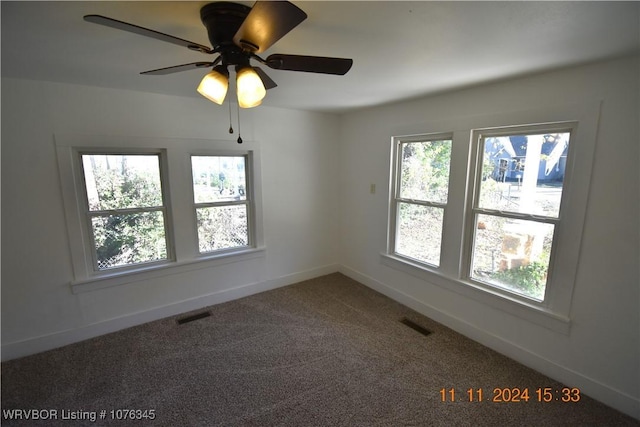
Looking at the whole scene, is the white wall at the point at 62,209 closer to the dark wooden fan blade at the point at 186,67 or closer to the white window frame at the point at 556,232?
the white window frame at the point at 556,232

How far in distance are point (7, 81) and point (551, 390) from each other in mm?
4599

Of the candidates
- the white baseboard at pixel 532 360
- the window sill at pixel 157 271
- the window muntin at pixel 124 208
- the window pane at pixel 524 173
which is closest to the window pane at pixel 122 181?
the window muntin at pixel 124 208

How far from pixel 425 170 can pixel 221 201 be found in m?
2.27

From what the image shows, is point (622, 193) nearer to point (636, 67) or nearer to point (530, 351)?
point (636, 67)

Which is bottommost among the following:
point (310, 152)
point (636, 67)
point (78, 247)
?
point (78, 247)

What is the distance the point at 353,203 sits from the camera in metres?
3.89

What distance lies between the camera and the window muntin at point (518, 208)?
2129 mm

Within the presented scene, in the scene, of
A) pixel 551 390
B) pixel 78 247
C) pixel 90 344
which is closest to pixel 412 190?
pixel 551 390

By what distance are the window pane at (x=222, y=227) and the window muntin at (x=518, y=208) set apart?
250 centimetres

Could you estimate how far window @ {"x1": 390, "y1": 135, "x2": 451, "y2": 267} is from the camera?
2.89m

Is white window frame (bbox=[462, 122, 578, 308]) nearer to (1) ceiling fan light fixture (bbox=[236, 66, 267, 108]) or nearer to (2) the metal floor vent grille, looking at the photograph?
(1) ceiling fan light fixture (bbox=[236, 66, 267, 108])

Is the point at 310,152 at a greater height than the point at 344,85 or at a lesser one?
lesser

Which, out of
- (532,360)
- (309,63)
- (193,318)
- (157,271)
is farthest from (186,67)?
(532,360)

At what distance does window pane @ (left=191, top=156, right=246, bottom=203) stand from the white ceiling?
0.97 metres
